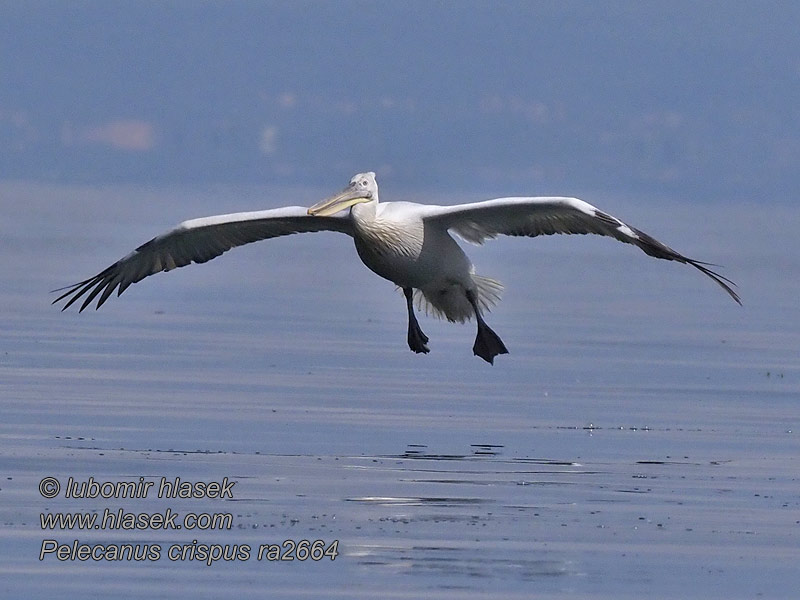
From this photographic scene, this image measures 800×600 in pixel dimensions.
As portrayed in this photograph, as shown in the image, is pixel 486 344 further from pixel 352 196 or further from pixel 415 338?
pixel 352 196

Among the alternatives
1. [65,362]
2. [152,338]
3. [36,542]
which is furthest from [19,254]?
[36,542]

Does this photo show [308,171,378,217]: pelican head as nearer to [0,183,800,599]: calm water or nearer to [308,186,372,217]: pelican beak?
[308,186,372,217]: pelican beak

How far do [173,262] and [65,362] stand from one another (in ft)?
6.00

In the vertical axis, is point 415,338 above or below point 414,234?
below

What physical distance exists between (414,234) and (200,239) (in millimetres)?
1561

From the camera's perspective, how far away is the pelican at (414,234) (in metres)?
14.7

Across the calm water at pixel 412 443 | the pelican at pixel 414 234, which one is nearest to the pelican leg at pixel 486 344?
the pelican at pixel 414 234

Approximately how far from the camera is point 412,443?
13883 millimetres

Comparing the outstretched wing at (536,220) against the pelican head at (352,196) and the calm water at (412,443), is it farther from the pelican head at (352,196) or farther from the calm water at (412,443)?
the calm water at (412,443)

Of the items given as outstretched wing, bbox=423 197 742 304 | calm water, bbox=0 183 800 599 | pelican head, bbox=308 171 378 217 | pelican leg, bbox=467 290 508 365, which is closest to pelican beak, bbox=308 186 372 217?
pelican head, bbox=308 171 378 217

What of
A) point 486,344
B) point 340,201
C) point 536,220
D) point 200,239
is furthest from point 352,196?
point 486,344

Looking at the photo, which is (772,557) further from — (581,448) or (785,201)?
(785,201)

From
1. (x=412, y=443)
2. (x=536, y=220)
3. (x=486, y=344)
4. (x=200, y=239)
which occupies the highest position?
(x=536, y=220)

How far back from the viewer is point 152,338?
19.7 metres
